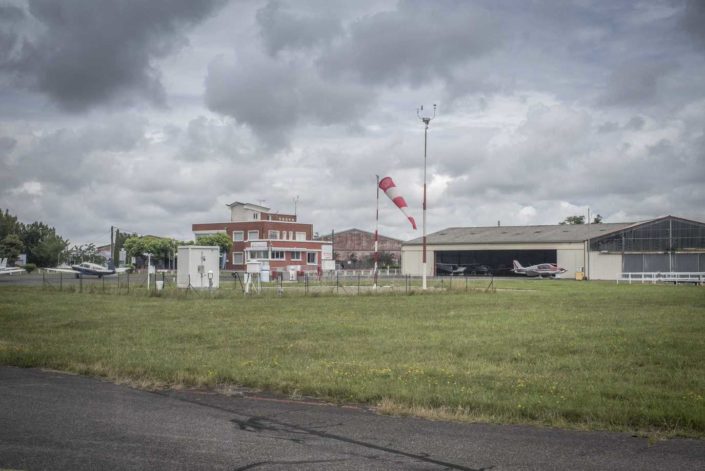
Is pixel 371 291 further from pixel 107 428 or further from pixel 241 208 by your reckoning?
pixel 241 208

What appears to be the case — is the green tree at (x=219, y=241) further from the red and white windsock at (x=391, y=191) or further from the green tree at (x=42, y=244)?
the red and white windsock at (x=391, y=191)

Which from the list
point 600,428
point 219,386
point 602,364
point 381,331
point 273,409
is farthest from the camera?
point 381,331

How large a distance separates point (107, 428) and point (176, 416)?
44.8 inches

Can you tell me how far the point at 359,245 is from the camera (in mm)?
123688

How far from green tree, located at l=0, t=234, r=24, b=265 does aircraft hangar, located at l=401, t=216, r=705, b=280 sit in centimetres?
5572

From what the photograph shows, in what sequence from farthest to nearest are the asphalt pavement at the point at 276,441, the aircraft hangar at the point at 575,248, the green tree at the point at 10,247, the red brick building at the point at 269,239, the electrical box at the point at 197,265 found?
1. the green tree at the point at 10,247
2. the red brick building at the point at 269,239
3. the aircraft hangar at the point at 575,248
4. the electrical box at the point at 197,265
5. the asphalt pavement at the point at 276,441

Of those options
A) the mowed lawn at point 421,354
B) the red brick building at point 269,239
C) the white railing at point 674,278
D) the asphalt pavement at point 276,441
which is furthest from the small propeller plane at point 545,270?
the asphalt pavement at point 276,441

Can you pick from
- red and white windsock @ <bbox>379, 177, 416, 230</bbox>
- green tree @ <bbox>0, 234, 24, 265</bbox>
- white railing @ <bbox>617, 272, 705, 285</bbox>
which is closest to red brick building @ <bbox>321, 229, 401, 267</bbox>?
green tree @ <bbox>0, 234, 24, 265</bbox>

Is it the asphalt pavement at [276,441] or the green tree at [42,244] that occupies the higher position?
the green tree at [42,244]

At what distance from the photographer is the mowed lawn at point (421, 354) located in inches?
433

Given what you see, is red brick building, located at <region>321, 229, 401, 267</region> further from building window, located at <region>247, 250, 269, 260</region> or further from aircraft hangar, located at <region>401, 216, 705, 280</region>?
building window, located at <region>247, 250, 269, 260</region>

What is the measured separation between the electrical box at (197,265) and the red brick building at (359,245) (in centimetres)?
7693

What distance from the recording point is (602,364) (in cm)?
1476

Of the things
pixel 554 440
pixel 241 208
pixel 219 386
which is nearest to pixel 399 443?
pixel 554 440
